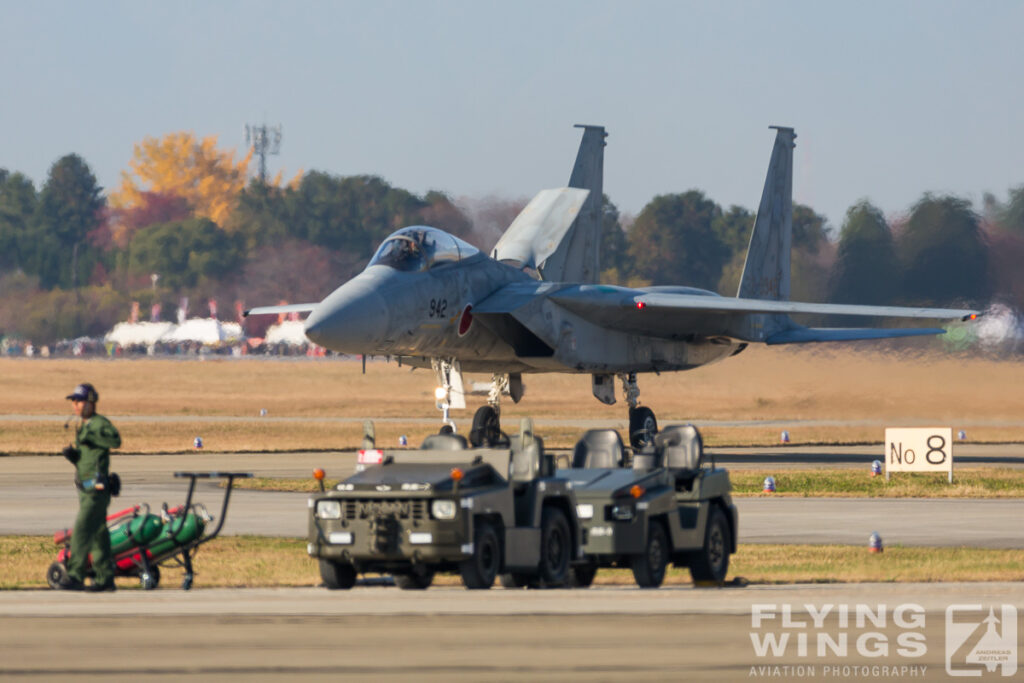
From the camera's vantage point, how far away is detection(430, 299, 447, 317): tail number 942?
1030 inches

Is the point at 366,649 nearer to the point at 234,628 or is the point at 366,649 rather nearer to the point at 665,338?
the point at 234,628

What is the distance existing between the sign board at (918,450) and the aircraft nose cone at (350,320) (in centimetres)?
857

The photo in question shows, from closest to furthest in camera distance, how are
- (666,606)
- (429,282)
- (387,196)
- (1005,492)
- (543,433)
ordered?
1. (666,606)
2. (1005,492)
3. (429,282)
4. (543,433)
5. (387,196)

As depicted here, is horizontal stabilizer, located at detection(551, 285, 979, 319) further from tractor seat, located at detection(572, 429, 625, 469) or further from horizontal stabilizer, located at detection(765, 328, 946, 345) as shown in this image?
tractor seat, located at detection(572, 429, 625, 469)

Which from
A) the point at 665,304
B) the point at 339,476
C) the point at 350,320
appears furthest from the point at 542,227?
the point at 350,320

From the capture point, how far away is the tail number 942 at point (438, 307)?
85.9 feet

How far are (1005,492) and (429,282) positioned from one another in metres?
9.56

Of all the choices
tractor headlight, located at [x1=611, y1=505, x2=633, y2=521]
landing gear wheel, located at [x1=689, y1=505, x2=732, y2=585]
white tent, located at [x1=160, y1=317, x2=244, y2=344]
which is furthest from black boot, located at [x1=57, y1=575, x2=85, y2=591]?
white tent, located at [x1=160, y1=317, x2=244, y2=344]

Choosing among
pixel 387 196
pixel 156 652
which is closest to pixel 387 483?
pixel 156 652

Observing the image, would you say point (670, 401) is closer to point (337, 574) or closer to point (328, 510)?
point (337, 574)

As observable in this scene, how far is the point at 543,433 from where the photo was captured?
40375 mm

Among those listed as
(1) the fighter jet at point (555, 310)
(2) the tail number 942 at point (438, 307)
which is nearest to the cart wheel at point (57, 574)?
(1) the fighter jet at point (555, 310)

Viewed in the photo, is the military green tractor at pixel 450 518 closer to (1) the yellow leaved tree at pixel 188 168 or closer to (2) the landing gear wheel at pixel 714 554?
(2) the landing gear wheel at pixel 714 554

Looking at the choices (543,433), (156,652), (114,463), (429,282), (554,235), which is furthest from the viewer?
(543,433)
